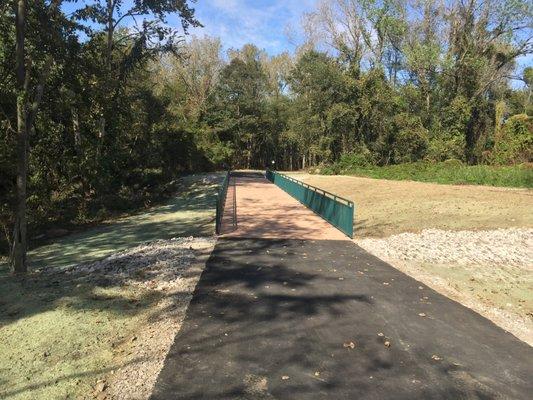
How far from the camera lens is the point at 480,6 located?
134 feet

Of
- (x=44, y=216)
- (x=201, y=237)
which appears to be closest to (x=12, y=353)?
(x=201, y=237)

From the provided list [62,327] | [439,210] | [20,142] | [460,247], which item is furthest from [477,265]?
[20,142]

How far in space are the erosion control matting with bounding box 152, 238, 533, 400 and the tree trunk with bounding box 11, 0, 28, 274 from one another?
4.14m

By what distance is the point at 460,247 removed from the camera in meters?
11.3

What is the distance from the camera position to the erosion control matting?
4488 millimetres

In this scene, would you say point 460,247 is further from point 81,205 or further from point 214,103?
point 214,103

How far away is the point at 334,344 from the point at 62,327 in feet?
12.0

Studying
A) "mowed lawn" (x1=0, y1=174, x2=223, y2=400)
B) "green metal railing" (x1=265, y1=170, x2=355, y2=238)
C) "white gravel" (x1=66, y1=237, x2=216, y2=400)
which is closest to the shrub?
"green metal railing" (x1=265, y1=170, x2=355, y2=238)

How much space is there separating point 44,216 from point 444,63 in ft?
116

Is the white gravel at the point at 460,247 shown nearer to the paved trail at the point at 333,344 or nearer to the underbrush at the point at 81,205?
the paved trail at the point at 333,344

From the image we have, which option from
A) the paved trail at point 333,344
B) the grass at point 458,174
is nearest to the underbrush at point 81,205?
the paved trail at point 333,344

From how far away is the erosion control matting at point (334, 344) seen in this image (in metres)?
4.49

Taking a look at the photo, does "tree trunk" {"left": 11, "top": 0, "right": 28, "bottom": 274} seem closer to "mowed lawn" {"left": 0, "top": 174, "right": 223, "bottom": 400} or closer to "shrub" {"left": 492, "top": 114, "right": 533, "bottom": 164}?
"mowed lawn" {"left": 0, "top": 174, "right": 223, "bottom": 400}

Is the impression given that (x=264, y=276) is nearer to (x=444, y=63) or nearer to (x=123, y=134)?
(x=123, y=134)
